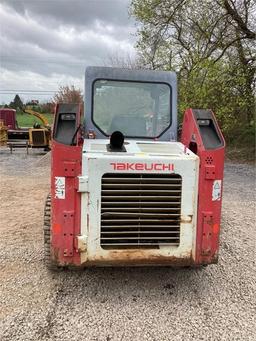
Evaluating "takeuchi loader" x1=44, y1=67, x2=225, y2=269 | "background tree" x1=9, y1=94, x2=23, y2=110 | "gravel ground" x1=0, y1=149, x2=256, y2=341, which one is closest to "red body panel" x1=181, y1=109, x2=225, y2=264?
"takeuchi loader" x1=44, y1=67, x2=225, y2=269

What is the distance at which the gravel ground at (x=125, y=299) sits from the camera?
10.5 ft

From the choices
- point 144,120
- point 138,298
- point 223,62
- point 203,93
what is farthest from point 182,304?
point 223,62

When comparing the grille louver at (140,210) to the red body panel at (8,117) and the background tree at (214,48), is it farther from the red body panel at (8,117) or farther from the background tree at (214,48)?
the red body panel at (8,117)

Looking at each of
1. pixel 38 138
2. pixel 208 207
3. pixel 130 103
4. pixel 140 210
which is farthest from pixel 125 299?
pixel 38 138

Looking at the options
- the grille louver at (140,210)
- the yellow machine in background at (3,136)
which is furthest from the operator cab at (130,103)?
the yellow machine in background at (3,136)

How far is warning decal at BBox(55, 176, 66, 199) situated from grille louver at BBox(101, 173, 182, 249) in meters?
A: 0.35

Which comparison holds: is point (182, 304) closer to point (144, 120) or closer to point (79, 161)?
point (79, 161)

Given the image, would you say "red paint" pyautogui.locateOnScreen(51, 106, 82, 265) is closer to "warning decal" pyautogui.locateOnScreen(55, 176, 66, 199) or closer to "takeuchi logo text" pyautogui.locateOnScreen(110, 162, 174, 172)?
"warning decal" pyautogui.locateOnScreen(55, 176, 66, 199)

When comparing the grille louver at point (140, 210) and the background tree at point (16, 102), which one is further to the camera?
the background tree at point (16, 102)

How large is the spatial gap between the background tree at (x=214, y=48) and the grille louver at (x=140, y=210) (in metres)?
10.7

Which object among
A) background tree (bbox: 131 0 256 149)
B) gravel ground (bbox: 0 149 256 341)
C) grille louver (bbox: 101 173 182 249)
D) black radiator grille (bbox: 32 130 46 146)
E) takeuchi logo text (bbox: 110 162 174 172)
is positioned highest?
background tree (bbox: 131 0 256 149)

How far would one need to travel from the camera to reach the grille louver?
3.54 metres

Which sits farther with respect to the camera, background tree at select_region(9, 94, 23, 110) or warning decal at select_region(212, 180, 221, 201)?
background tree at select_region(9, 94, 23, 110)

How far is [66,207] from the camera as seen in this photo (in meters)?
3.49
